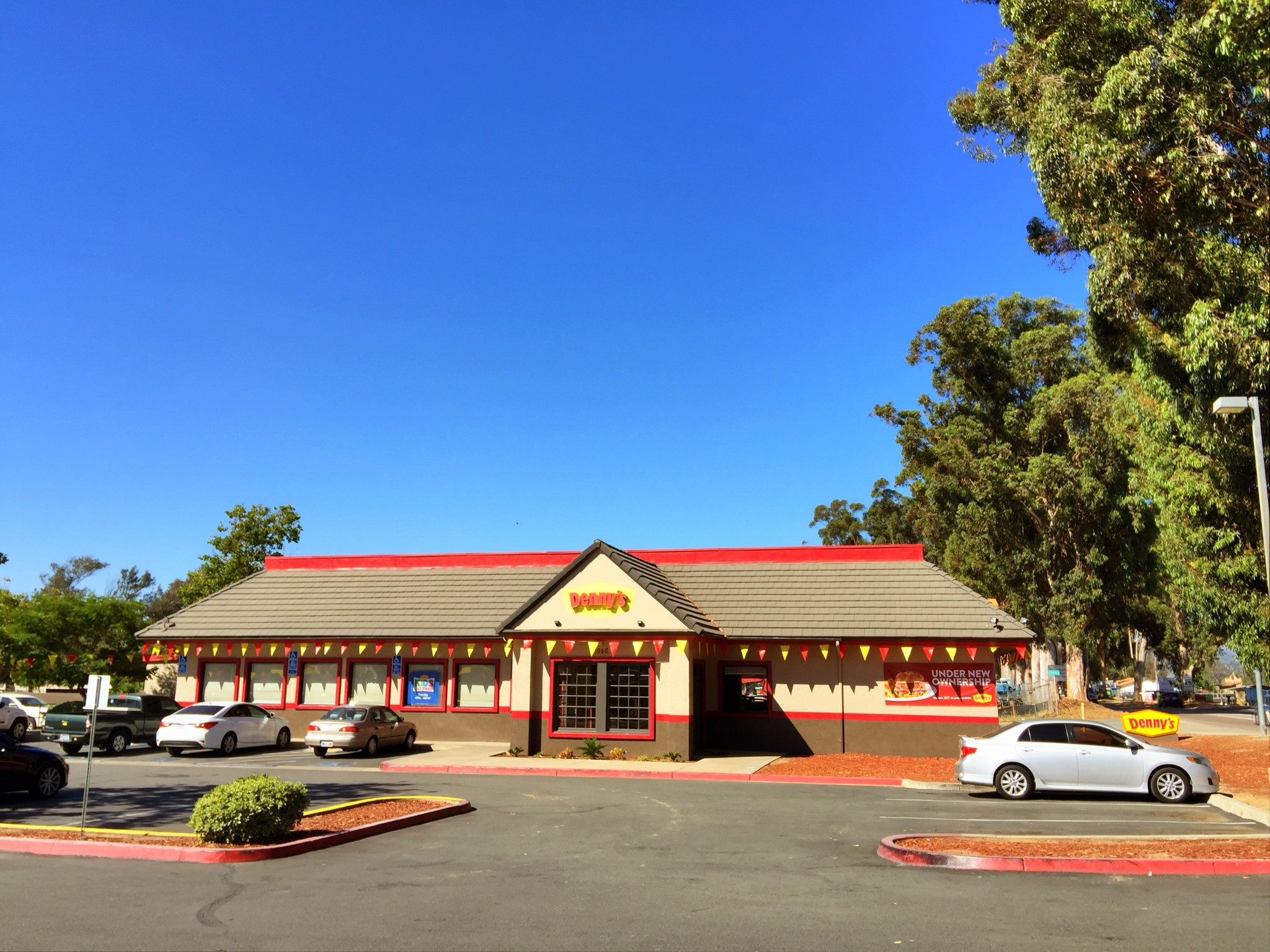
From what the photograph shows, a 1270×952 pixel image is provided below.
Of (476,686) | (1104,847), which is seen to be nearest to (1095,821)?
(1104,847)

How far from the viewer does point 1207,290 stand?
61.3ft

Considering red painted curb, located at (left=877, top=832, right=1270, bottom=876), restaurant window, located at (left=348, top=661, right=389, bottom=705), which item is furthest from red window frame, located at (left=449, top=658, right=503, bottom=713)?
red painted curb, located at (left=877, top=832, right=1270, bottom=876)

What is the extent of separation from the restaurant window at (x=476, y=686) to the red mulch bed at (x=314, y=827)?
1368 cm

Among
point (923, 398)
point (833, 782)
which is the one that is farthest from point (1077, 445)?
point (833, 782)

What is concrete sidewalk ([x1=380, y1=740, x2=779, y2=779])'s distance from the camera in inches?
873

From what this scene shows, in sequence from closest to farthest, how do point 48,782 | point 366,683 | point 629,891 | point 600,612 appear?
point 629,891, point 48,782, point 600,612, point 366,683

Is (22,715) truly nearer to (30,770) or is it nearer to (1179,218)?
(30,770)

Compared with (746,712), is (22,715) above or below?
below

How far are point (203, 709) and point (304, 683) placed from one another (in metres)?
4.93

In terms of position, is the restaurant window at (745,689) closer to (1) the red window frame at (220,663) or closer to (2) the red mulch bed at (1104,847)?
(2) the red mulch bed at (1104,847)

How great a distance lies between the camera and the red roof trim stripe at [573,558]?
30.5 meters

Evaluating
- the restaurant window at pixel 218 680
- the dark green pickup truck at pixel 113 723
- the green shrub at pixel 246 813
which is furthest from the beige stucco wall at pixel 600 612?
the green shrub at pixel 246 813

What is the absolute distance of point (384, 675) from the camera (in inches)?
1199

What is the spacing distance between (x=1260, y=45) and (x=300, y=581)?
3221cm
